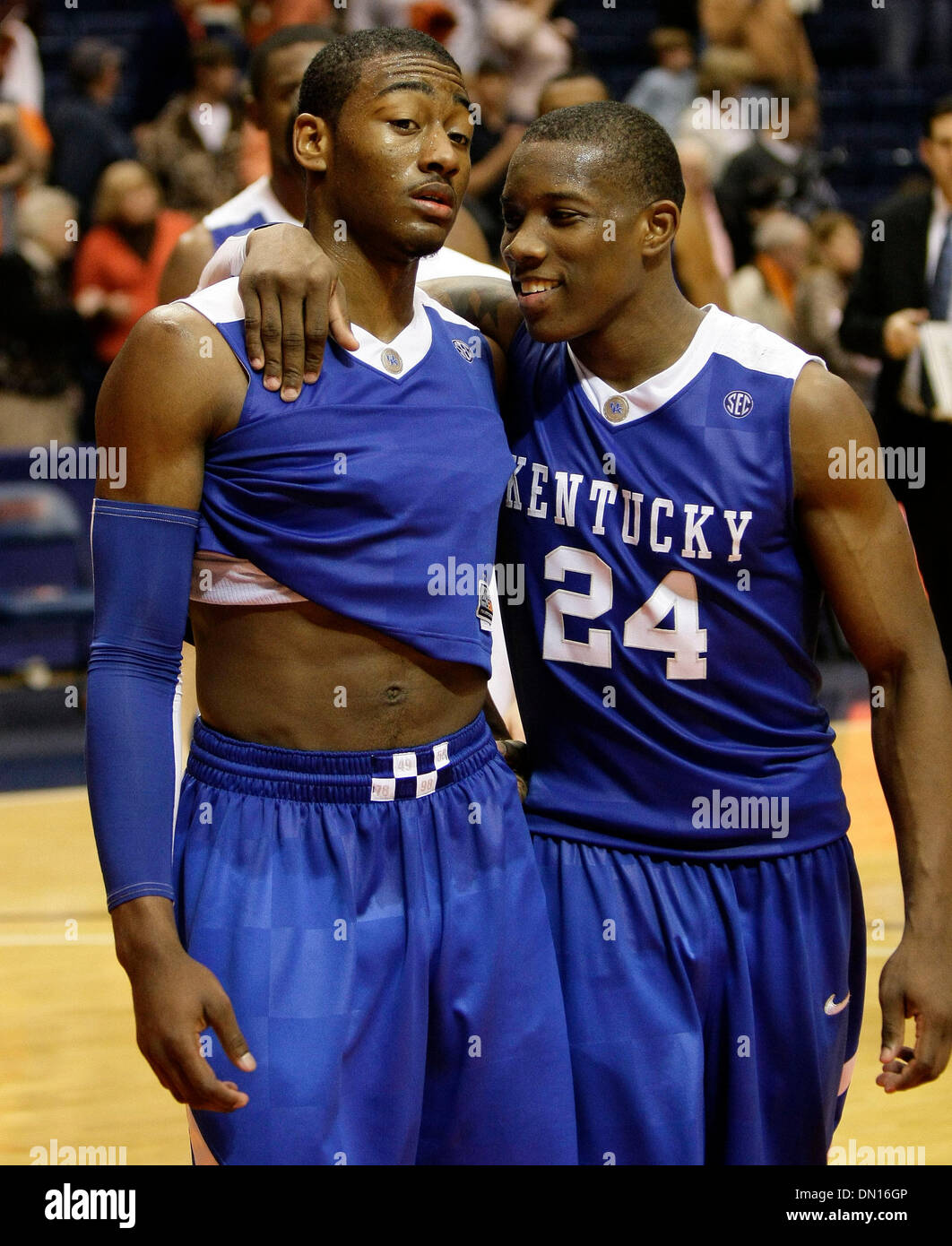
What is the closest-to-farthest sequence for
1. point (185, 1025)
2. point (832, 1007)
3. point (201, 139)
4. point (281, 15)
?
point (185, 1025), point (832, 1007), point (201, 139), point (281, 15)

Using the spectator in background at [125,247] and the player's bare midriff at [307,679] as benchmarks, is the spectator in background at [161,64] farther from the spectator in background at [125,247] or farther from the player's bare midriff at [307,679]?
the player's bare midriff at [307,679]

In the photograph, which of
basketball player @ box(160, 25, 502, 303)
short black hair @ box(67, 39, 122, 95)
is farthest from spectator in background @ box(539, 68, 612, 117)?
short black hair @ box(67, 39, 122, 95)

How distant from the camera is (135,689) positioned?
2193 mm

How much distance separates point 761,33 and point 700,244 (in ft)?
9.73

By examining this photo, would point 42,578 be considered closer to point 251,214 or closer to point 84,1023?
point 84,1023

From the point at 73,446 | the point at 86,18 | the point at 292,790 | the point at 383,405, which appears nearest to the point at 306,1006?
the point at 292,790

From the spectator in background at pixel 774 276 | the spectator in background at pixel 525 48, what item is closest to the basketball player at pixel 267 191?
the spectator in background at pixel 774 276

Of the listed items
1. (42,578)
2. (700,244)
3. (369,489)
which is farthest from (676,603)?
(42,578)

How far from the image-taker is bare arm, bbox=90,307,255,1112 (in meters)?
2.10

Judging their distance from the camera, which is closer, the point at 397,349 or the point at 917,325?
the point at 397,349

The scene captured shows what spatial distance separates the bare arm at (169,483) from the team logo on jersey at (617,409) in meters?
0.59

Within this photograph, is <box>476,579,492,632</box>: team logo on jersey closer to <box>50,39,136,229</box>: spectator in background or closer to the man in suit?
the man in suit

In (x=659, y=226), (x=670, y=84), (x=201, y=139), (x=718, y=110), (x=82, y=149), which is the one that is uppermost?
(x=670, y=84)
